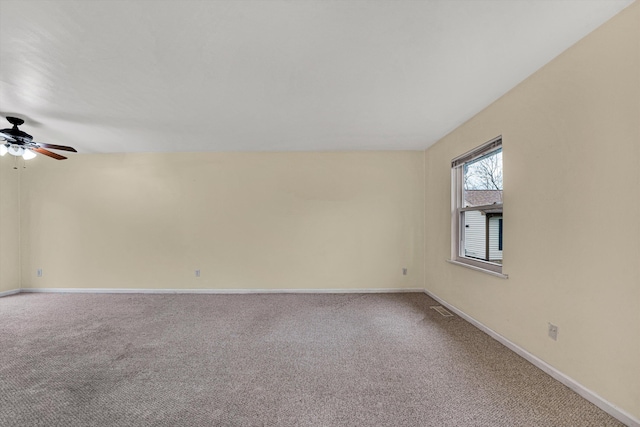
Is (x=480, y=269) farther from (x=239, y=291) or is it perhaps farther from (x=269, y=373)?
(x=239, y=291)

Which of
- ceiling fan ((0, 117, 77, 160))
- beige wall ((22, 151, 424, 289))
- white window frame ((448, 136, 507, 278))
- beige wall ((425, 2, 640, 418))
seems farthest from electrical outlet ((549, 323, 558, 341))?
ceiling fan ((0, 117, 77, 160))

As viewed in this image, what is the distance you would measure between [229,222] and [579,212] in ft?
13.8

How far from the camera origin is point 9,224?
13.7 ft

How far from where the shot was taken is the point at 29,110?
2656mm

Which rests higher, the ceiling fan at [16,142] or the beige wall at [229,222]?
the ceiling fan at [16,142]

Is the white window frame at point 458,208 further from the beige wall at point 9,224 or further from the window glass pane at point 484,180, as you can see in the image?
the beige wall at point 9,224

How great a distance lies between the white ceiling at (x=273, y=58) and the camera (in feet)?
4.74

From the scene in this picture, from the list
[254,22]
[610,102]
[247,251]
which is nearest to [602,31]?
[610,102]

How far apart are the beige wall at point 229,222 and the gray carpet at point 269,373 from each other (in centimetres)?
101

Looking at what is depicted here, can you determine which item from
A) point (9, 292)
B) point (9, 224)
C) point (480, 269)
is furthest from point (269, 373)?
point (9, 224)

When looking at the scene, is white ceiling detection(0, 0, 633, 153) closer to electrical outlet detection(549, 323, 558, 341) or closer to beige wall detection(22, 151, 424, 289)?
beige wall detection(22, 151, 424, 289)

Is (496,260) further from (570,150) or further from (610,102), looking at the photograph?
(610,102)

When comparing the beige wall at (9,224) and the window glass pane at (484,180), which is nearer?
the window glass pane at (484,180)

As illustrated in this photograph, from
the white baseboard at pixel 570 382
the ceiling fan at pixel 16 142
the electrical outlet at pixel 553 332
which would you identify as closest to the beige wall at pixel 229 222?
the ceiling fan at pixel 16 142
